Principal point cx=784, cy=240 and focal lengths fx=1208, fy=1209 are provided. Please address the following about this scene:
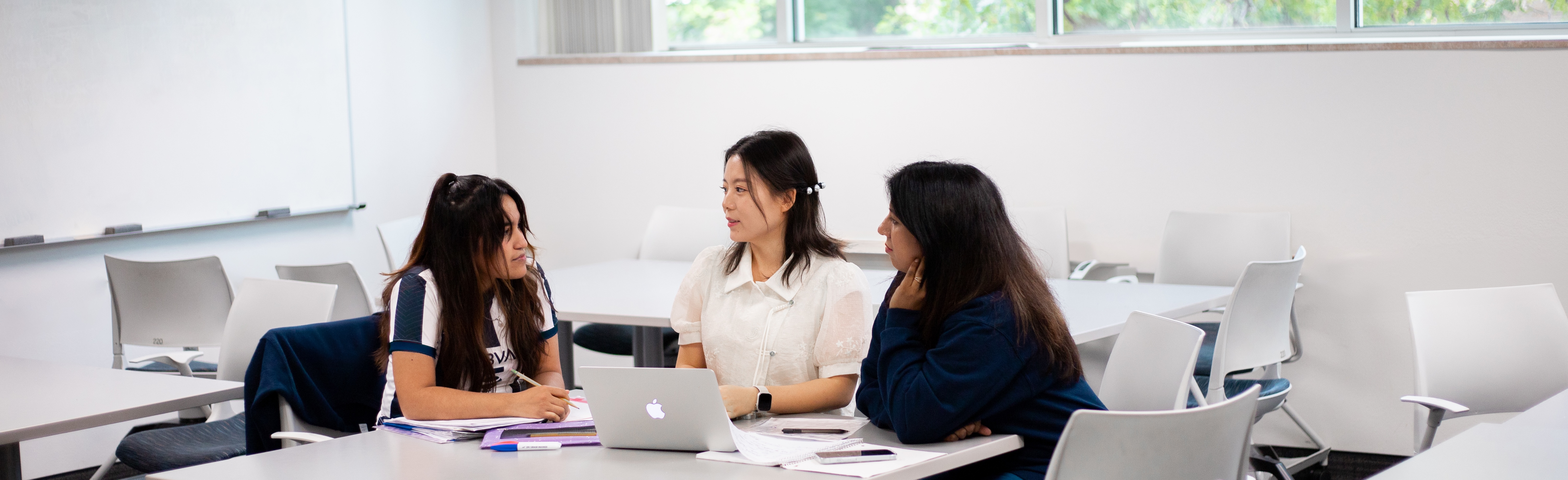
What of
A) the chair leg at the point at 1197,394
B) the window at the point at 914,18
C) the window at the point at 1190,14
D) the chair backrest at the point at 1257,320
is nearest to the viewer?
the chair leg at the point at 1197,394

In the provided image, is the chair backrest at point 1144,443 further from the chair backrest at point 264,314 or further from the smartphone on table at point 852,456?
the chair backrest at point 264,314

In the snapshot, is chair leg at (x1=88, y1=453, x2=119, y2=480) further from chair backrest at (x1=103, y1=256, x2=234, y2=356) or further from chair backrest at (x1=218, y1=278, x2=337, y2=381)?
chair backrest at (x1=103, y1=256, x2=234, y2=356)

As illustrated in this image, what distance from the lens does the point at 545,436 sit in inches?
74.6

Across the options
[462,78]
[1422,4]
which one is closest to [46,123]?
[462,78]

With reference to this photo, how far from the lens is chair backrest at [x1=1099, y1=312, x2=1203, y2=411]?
203 centimetres

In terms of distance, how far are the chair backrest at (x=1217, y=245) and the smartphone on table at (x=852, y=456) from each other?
273 centimetres

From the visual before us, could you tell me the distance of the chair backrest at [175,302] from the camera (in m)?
3.60

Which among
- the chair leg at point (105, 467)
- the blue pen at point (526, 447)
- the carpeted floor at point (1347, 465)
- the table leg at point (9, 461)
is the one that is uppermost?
the blue pen at point (526, 447)

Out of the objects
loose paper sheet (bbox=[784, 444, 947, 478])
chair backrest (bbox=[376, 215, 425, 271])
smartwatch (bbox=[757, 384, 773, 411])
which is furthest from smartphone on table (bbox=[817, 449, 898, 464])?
chair backrest (bbox=[376, 215, 425, 271])

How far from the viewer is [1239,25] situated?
4570 mm

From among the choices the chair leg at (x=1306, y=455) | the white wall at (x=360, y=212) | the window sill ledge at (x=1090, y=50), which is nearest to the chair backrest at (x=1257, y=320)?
the chair leg at (x=1306, y=455)

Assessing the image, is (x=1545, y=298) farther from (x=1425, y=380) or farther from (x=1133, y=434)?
(x=1133, y=434)

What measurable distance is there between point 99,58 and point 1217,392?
3.65 m

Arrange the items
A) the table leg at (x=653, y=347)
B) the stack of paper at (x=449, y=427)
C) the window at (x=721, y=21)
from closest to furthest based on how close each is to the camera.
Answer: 1. the stack of paper at (x=449, y=427)
2. the table leg at (x=653, y=347)
3. the window at (x=721, y=21)
